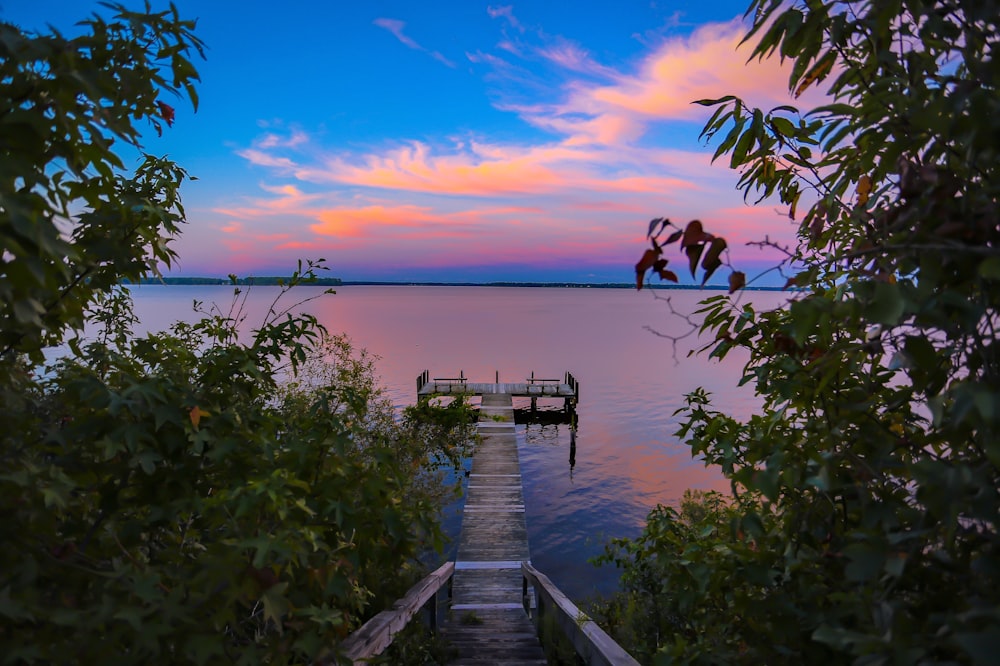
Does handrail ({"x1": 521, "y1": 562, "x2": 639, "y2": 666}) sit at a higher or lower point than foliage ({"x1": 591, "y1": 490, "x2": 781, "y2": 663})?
lower

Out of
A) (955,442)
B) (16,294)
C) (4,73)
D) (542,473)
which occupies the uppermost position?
(4,73)

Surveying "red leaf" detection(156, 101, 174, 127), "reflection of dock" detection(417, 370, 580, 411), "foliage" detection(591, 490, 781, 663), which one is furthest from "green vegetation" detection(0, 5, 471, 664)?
"reflection of dock" detection(417, 370, 580, 411)

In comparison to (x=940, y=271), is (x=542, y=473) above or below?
below

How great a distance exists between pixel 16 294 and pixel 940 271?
87.5 inches

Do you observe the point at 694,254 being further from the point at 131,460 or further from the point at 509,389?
the point at 509,389

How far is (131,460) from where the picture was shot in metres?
1.95

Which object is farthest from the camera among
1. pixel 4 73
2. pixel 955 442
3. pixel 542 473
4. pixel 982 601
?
pixel 542 473

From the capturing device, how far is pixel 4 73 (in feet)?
5.20

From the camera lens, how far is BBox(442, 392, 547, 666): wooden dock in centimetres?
738

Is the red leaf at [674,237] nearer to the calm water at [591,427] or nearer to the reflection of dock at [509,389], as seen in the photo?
the calm water at [591,427]

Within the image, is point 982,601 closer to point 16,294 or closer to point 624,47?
point 16,294

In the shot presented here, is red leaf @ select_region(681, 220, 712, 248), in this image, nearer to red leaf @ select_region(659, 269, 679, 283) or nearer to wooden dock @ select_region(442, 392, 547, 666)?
red leaf @ select_region(659, 269, 679, 283)

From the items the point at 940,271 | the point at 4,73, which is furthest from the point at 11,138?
the point at 940,271

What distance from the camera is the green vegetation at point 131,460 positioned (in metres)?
1.49
